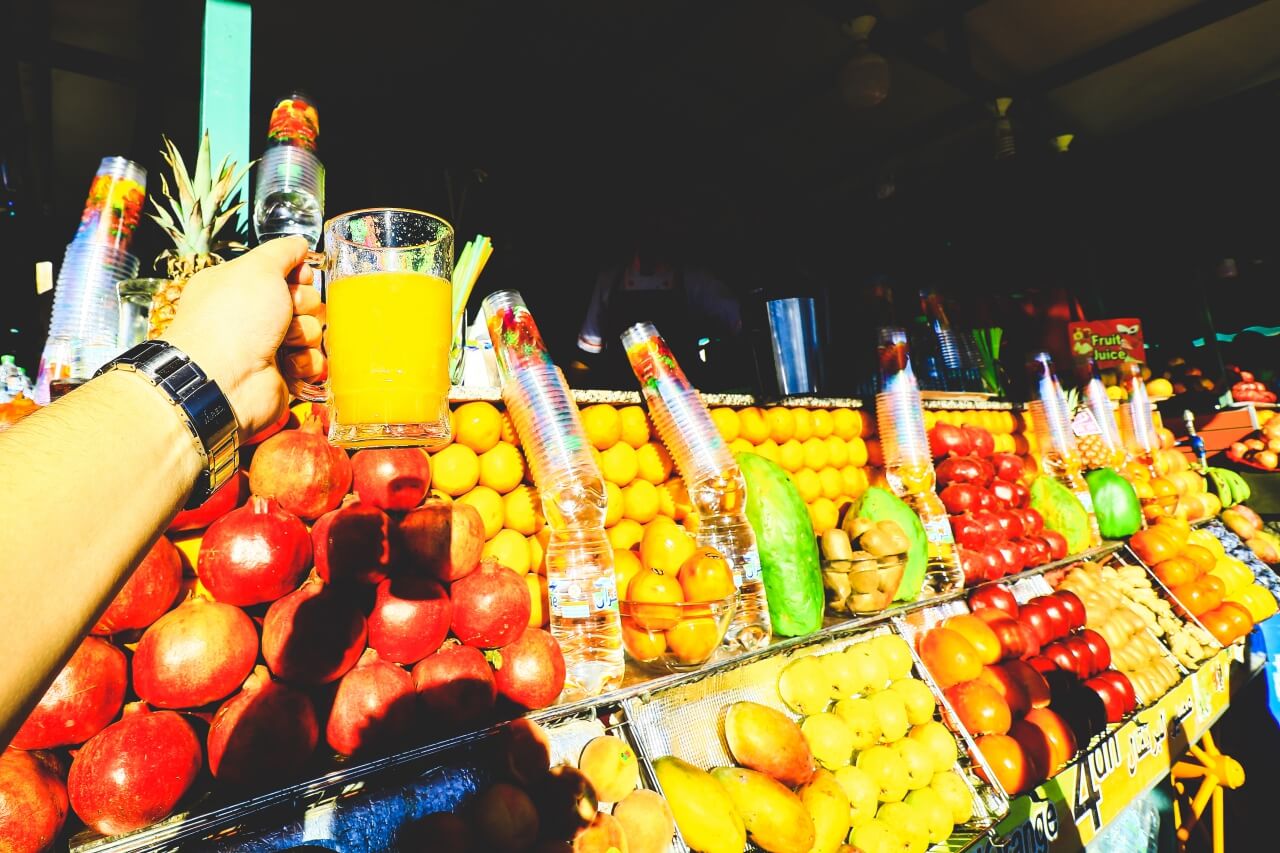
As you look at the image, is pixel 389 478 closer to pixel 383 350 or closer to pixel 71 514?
pixel 383 350

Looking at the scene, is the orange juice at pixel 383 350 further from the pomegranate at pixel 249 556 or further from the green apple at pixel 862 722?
the green apple at pixel 862 722

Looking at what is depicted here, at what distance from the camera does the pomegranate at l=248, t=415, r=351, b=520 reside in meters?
1.52

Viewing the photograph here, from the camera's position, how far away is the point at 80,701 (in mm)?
1121

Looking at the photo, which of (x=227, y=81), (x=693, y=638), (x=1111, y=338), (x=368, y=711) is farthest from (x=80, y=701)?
(x=1111, y=338)

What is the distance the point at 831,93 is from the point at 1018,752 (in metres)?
4.98

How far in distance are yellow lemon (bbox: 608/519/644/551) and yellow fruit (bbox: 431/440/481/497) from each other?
24.5 inches

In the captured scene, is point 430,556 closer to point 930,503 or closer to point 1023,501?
point 930,503

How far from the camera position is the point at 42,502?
0.54 metres

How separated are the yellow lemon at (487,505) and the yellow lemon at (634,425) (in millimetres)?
680

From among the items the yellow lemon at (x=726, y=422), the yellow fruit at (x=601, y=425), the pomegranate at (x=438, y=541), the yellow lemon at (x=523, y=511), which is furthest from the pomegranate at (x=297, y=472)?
the yellow lemon at (x=726, y=422)

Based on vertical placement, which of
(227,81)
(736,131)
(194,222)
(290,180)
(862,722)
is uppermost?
(736,131)

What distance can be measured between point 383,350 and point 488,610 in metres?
0.86

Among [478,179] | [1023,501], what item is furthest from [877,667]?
[478,179]

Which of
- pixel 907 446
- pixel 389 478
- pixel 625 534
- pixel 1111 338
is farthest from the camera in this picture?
pixel 1111 338
